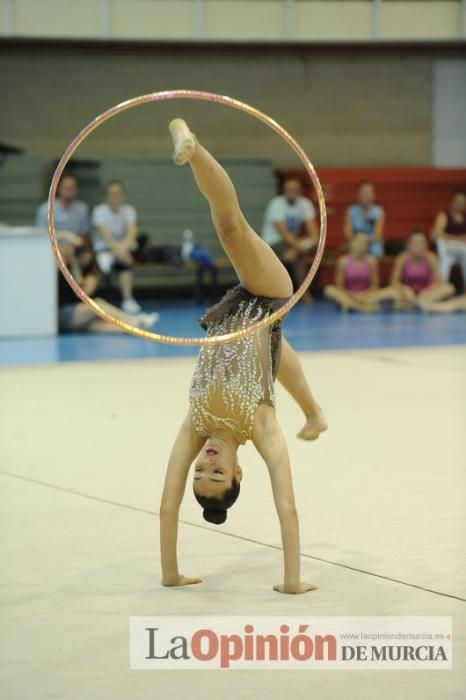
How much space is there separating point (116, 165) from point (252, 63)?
2.56 meters

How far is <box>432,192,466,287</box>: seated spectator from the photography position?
14959 millimetres

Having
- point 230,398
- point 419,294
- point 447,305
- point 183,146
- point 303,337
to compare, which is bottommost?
point 303,337

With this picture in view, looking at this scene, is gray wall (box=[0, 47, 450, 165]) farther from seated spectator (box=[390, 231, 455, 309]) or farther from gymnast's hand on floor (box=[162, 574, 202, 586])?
gymnast's hand on floor (box=[162, 574, 202, 586])

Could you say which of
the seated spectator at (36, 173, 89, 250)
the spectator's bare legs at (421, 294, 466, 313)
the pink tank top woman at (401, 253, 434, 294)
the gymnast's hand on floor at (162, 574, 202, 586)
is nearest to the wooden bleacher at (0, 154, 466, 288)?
the seated spectator at (36, 173, 89, 250)

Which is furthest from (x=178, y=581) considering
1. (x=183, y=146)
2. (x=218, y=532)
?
(x=183, y=146)

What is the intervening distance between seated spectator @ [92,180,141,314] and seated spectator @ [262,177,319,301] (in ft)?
6.70

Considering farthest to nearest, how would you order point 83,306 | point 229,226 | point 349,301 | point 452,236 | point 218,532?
point 452,236, point 349,301, point 83,306, point 218,532, point 229,226

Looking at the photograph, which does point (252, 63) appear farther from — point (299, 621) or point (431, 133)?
point (299, 621)

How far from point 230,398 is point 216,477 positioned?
0.94 feet

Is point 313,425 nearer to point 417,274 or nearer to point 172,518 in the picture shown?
A: point 172,518

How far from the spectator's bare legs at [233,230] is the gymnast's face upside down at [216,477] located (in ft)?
2.13

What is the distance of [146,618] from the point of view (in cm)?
357

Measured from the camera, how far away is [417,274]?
1420 centimetres

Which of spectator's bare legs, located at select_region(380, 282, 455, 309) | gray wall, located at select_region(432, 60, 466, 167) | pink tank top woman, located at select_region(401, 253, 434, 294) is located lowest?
spectator's bare legs, located at select_region(380, 282, 455, 309)
